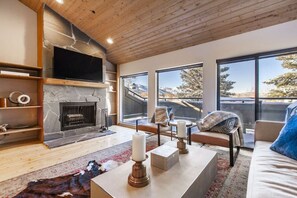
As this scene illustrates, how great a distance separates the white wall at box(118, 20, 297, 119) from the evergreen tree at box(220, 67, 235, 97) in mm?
160

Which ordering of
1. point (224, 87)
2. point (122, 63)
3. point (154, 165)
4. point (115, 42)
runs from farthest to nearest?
point (122, 63), point (115, 42), point (224, 87), point (154, 165)

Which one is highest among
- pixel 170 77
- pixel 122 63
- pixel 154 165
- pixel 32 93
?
pixel 122 63

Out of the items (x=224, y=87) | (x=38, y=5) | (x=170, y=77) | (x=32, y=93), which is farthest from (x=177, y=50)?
(x=32, y=93)

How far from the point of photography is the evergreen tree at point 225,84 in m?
3.38

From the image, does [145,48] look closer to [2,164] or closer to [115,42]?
[115,42]

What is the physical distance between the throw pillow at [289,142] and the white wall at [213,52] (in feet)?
5.70

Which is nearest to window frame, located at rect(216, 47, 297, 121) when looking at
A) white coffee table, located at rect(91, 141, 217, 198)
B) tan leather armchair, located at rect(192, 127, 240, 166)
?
tan leather armchair, located at rect(192, 127, 240, 166)

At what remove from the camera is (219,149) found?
3.02 metres

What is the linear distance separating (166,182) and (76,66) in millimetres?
3793

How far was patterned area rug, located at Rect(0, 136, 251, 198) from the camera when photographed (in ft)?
5.61

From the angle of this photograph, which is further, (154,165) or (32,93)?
(32,93)

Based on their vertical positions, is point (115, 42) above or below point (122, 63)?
above

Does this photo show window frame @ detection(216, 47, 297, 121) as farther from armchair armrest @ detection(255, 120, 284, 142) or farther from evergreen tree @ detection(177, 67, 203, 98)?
armchair armrest @ detection(255, 120, 284, 142)

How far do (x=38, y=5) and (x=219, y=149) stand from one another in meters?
5.20
